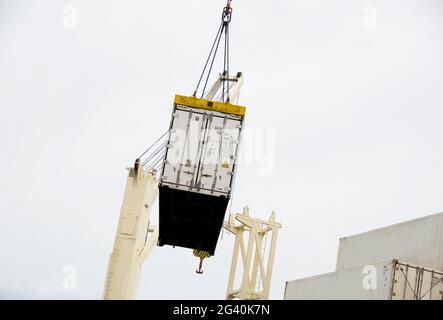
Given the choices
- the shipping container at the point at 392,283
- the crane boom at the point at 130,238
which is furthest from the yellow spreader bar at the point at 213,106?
the shipping container at the point at 392,283

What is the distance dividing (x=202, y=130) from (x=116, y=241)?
16.1 feet

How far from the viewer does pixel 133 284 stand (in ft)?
78.3

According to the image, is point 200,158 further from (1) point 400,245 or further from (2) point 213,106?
(1) point 400,245

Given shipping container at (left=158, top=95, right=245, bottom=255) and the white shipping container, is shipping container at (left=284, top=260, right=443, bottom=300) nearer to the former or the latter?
shipping container at (left=158, top=95, right=245, bottom=255)

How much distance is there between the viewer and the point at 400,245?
2677 centimetres

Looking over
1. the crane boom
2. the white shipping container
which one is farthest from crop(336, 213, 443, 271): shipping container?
the crane boom

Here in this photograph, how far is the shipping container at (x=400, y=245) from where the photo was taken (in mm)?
25156

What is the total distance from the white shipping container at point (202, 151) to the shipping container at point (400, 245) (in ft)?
27.6

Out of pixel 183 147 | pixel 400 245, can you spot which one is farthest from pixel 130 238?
pixel 400 245

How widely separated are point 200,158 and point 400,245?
375 inches

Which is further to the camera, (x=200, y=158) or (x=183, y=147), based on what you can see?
(x=183, y=147)

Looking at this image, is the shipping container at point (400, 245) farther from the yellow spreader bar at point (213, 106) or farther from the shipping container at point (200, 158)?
the yellow spreader bar at point (213, 106)
